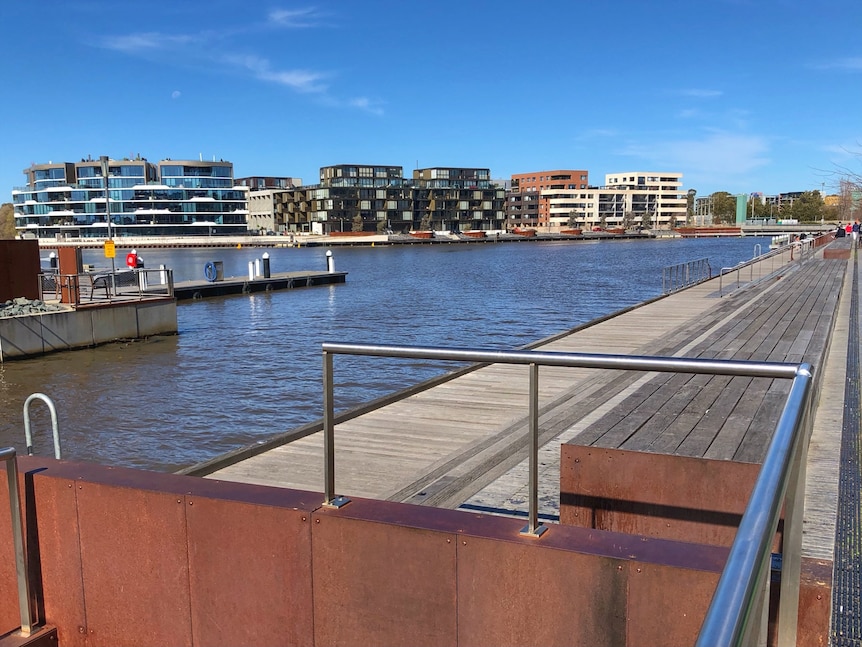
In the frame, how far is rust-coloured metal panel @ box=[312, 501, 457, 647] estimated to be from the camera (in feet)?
12.8

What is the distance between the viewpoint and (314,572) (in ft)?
13.9

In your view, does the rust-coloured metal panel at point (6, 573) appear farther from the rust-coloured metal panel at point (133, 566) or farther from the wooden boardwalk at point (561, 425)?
the wooden boardwalk at point (561, 425)

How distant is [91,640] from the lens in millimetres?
4855

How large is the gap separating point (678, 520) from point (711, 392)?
1.96m

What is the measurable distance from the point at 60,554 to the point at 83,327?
68.2 ft

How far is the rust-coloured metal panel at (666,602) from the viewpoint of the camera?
10.8 ft

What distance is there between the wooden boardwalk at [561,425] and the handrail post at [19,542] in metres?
2.86

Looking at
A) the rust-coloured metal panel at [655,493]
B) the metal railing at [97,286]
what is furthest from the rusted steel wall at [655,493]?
the metal railing at [97,286]

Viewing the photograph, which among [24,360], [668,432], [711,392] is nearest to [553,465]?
[711,392]

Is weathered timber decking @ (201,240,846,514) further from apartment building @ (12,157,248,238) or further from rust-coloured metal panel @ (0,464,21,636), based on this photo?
apartment building @ (12,157,248,238)

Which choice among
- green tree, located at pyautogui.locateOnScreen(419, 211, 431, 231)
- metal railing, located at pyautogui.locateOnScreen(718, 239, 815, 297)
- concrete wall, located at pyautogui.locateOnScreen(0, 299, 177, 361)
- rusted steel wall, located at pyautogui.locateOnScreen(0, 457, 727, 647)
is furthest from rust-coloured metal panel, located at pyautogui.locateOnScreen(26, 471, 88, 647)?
green tree, located at pyautogui.locateOnScreen(419, 211, 431, 231)

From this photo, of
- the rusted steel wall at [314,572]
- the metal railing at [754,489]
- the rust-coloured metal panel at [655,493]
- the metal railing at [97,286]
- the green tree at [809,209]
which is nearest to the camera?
the metal railing at [754,489]


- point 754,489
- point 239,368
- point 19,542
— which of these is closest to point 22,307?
point 239,368

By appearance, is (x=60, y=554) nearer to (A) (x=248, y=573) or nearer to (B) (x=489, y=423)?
(A) (x=248, y=573)
